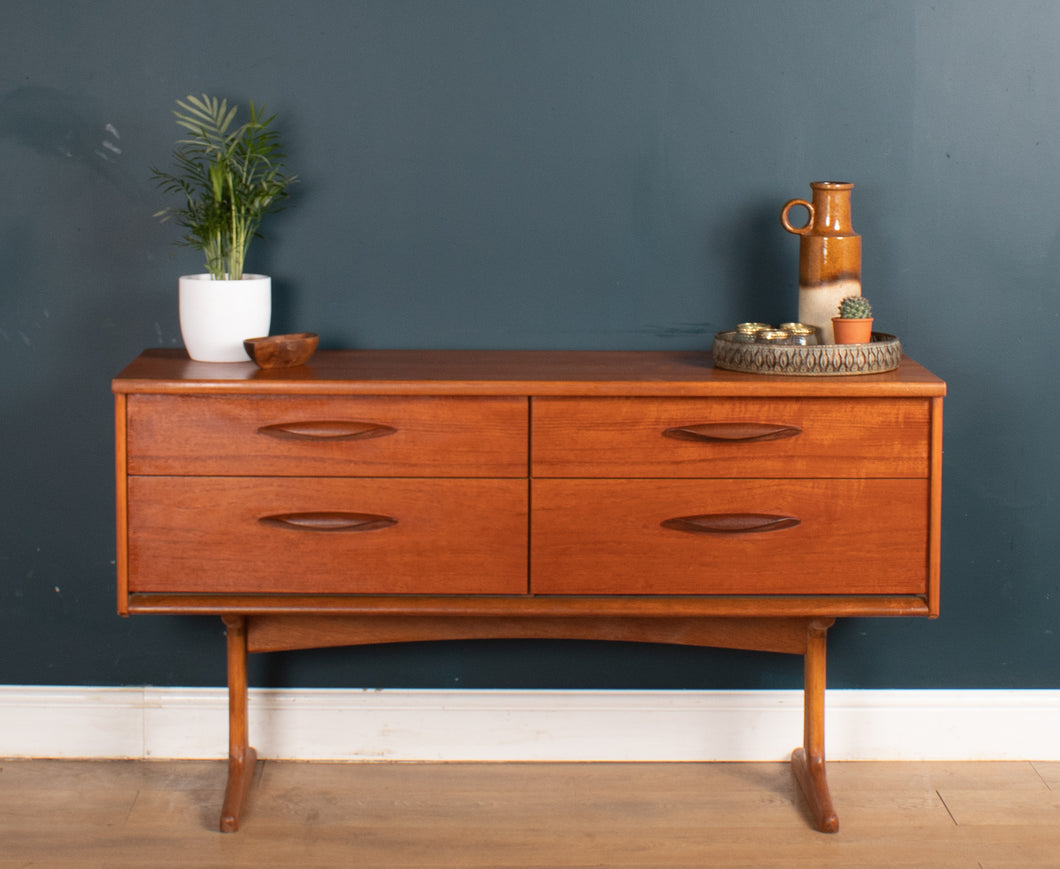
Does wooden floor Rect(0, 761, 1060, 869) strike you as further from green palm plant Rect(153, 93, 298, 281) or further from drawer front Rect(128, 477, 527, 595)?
green palm plant Rect(153, 93, 298, 281)

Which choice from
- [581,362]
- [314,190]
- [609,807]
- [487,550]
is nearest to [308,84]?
[314,190]

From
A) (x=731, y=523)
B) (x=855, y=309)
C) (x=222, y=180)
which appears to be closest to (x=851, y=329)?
(x=855, y=309)

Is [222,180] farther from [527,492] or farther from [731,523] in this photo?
[731,523]

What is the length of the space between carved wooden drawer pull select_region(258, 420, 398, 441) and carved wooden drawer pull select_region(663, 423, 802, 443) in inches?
19.7

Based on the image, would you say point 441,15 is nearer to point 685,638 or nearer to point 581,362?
point 581,362

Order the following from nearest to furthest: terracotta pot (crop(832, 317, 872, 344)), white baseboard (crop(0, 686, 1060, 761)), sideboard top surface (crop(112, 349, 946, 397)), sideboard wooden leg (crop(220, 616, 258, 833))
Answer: sideboard top surface (crop(112, 349, 946, 397)), terracotta pot (crop(832, 317, 872, 344)), sideboard wooden leg (crop(220, 616, 258, 833)), white baseboard (crop(0, 686, 1060, 761))

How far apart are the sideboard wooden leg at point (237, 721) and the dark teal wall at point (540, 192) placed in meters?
0.36

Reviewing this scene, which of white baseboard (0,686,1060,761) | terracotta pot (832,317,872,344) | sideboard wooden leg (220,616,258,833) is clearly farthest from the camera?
white baseboard (0,686,1060,761)

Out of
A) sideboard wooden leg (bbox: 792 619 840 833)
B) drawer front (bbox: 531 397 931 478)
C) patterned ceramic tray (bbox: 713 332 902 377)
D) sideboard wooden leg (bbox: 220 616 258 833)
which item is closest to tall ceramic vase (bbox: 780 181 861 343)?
patterned ceramic tray (bbox: 713 332 902 377)

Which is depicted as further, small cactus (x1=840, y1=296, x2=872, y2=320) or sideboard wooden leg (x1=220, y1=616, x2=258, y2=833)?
sideboard wooden leg (x1=220, y1=616, x2=258, y2=833)

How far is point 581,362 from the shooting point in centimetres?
232

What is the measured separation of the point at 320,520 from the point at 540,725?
30.3 inches

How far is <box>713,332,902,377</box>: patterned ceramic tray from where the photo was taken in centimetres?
212

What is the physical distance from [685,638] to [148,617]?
111 centimetres
